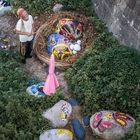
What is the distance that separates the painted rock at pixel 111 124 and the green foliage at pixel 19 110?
0.88 metres

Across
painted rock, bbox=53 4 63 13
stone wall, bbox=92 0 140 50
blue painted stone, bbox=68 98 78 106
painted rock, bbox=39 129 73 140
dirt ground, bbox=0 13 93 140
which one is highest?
stone wall, bbox=92 0 140 50

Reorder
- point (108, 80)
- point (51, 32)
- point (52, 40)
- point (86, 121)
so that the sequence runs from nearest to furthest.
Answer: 1. point (86, 121)
2. point (108, 80)
3. point (52, 40)
4. point (51, 32)

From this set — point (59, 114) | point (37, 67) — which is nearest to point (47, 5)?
point (37, 67)

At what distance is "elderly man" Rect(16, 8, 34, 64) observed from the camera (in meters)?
8.19

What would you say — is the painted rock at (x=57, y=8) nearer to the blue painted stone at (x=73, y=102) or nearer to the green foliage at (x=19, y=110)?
the green foliage at (x=19, y=110)

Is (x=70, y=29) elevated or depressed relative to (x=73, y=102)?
elevated

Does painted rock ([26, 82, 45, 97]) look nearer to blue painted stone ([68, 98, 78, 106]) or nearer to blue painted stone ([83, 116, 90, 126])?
blue painted stone ([68, 98, 78, 106])

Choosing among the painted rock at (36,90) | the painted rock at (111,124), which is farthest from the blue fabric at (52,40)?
the painted rock at (111,124)

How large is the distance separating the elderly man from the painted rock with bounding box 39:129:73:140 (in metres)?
2.63

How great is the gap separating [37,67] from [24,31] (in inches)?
36.4

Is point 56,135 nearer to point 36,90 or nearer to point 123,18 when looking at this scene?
point 36,90

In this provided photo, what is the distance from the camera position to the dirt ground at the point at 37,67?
24.4 ft

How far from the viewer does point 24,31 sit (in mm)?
8375

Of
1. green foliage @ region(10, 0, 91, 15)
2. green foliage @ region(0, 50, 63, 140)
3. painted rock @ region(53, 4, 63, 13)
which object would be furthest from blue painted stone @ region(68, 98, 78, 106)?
painted rock @ region(53, 4, 63, 13)
